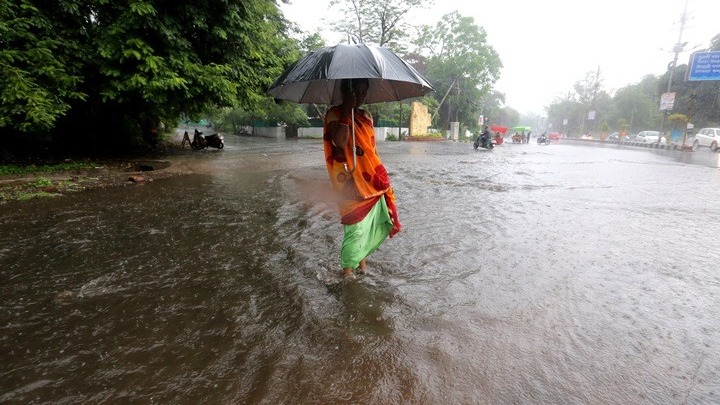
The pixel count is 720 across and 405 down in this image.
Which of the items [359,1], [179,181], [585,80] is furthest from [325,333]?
[585,80]

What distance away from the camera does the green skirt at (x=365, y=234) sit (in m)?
3.13

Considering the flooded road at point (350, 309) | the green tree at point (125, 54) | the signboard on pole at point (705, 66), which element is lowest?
the flooded road at point (350, 309)

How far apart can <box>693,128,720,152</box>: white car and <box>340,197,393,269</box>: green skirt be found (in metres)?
30.1

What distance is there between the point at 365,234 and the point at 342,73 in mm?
1356

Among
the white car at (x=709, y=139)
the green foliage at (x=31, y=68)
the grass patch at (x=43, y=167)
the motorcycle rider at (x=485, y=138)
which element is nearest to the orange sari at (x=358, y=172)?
the green foliage at (x=31, y=68)

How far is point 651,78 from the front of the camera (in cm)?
5012

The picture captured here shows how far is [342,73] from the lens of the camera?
2.76 metres

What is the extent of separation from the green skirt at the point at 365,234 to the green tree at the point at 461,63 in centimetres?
3961

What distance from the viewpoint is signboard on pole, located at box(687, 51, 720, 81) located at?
20969 millimetres

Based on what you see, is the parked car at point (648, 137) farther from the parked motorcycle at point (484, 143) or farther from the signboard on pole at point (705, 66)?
the parked motorcycle at point (484, 143)

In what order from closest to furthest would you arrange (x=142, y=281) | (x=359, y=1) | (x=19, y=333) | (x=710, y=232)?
(x=19, y=333)
(x=142, y=281)
(x=710, y=232)
(x=359, y=1)

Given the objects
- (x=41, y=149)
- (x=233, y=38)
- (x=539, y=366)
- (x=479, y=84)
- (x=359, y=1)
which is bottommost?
(x=539, y=366)

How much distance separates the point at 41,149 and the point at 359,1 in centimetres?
2602

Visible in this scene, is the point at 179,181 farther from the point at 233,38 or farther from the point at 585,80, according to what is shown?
the point at 585,80
